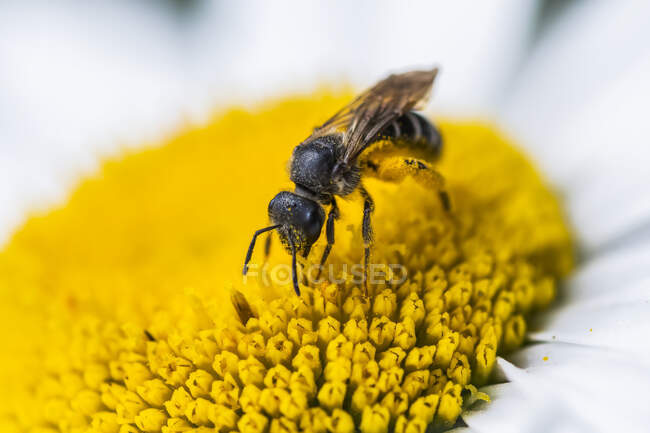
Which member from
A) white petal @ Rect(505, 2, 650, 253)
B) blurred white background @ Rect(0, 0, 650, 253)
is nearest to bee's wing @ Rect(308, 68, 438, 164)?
white petal @ Rect(505, 2, 650, 253)

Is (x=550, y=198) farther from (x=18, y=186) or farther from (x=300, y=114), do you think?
(x=18, y=186)

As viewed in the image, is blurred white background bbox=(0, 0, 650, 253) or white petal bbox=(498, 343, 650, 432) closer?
white petal bbox=(498, 343, 650, 432)

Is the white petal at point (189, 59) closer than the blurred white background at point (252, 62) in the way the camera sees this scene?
No

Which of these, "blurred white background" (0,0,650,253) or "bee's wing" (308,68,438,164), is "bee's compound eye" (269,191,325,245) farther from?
"blurred white background" (0,0,650,253)

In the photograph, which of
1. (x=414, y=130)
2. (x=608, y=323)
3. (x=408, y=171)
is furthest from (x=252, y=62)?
(x=608, y=323)

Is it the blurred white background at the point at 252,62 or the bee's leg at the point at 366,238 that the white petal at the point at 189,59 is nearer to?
the blurred white background at the point at 252,62

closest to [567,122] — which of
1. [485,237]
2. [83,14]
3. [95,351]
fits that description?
[485,237]

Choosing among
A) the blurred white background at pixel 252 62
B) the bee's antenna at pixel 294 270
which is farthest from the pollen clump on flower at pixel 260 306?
the blurred white background at pixel 252 62

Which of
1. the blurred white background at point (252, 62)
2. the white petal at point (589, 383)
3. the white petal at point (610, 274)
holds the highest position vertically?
the blurred white background at point (252, 62)
